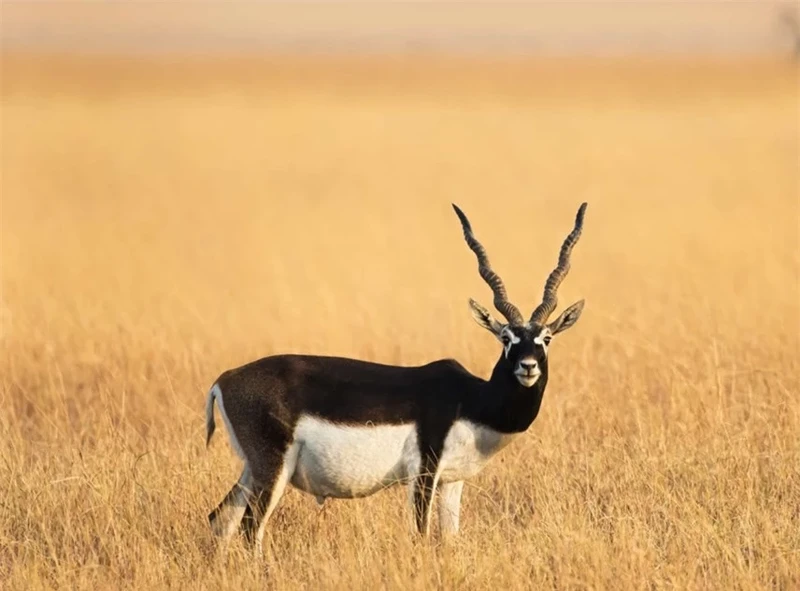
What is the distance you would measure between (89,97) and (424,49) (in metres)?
68.7

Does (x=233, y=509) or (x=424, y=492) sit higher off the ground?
(x=424, y=492)

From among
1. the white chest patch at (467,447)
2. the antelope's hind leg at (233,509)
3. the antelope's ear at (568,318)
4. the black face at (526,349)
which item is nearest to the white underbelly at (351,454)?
the white chest patch at (467,447)

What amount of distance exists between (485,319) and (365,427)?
87 cm

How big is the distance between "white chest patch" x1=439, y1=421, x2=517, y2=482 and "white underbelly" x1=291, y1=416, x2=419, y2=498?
169 mm

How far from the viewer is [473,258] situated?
19.7 m

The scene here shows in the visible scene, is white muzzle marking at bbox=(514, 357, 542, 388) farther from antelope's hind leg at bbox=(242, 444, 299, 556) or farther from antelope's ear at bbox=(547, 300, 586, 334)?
antelope's hind leg at bbox=(242, 444, 299, 556)

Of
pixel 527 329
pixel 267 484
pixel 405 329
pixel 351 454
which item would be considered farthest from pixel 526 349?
pixel 405 329

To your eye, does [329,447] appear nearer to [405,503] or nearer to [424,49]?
[405,503]

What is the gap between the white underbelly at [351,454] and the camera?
7176mm

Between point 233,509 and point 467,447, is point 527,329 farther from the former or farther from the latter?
point 233,509

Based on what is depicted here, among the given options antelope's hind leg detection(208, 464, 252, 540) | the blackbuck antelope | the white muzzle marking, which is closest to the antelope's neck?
the blackbuck antelope

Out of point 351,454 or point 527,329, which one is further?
point 351,454

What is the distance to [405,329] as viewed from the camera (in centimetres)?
1402

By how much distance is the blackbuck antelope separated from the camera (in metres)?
7.18
